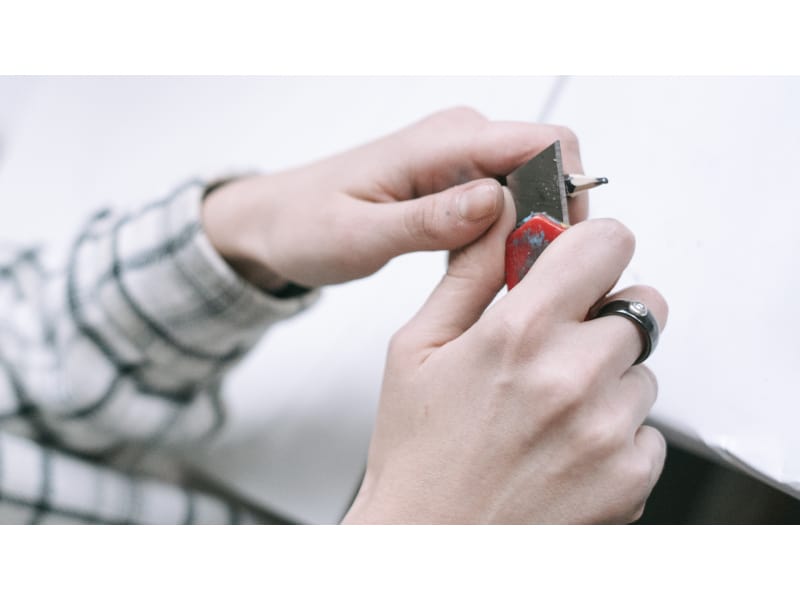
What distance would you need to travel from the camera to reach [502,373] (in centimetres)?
41

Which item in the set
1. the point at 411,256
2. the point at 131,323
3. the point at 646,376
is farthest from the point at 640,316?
the point at 131,323

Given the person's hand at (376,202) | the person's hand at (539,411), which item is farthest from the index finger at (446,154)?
the person's hand at (539,411)

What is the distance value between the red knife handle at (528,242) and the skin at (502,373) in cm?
1

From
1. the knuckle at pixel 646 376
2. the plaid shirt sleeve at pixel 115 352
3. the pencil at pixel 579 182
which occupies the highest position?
the pencil at pixel 579 182

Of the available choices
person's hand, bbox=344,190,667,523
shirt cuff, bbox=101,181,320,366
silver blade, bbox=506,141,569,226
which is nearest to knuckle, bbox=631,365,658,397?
person's hand, bbox=344,190,667,523

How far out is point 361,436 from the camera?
0.70 meters

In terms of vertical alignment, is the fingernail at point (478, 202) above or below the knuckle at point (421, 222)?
above

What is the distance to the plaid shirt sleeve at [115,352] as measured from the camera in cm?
66

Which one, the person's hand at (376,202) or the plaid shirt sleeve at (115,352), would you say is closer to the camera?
the person's hand at (376,202)

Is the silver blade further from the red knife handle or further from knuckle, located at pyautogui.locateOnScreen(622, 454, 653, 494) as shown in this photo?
knuckle, located at pyautogui.locateOnScreen(622, 454, 653, 494)

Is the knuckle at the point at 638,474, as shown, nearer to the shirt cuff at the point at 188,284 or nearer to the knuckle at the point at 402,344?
the knuckle at the point at 402,344

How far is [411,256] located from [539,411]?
30 cm

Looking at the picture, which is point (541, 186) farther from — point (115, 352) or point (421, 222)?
point (115, 352)

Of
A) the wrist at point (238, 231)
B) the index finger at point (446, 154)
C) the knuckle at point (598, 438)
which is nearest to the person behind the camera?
the knuckle at point (598, 438)
